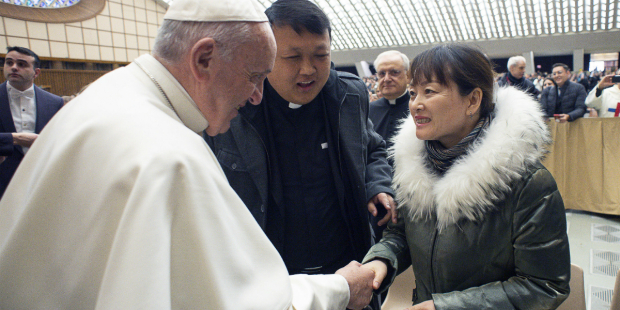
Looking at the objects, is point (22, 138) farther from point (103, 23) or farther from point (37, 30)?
point (103, 23)

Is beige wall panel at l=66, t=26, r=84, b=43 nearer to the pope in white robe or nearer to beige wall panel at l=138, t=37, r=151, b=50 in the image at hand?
beige wall panel at l=138, t=37, r=151, b=50

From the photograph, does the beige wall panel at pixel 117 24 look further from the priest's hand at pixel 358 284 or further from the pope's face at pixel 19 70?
the priest's hand at pixel 358 284

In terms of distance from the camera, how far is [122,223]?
2.25 ft

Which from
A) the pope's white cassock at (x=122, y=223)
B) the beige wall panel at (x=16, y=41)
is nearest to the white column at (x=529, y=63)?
the pope's white cassock at (x=122, y=223)

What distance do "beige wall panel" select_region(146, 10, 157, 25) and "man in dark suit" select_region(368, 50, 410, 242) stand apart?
800 inches

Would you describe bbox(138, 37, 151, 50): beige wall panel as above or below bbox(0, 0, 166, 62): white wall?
below

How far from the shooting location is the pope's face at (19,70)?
3.72 metres

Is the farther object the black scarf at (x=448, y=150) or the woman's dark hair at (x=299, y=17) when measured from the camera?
the woman's dark hair at (x=299, y=17)

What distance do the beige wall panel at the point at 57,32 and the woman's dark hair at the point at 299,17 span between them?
62.6 feet

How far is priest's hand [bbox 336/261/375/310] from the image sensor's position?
4.46ft

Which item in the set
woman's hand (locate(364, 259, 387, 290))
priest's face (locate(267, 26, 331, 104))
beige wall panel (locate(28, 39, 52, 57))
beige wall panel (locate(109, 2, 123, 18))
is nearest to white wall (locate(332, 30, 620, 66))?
beige wall panel (locate(109, 2, 123, 18))

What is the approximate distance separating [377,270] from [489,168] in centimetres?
63

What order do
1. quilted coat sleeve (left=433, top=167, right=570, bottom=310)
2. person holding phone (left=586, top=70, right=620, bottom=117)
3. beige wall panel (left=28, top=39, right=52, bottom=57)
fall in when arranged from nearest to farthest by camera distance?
1. quilted coat sleeve (left=433, top=167, right=570, bottom=310)
2. person holding phone (left=586, top=70, right=620, bottom=117)
3. beige wall panel (left=28, top=39, right=52, bottom=57)

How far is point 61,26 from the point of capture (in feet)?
53.5
